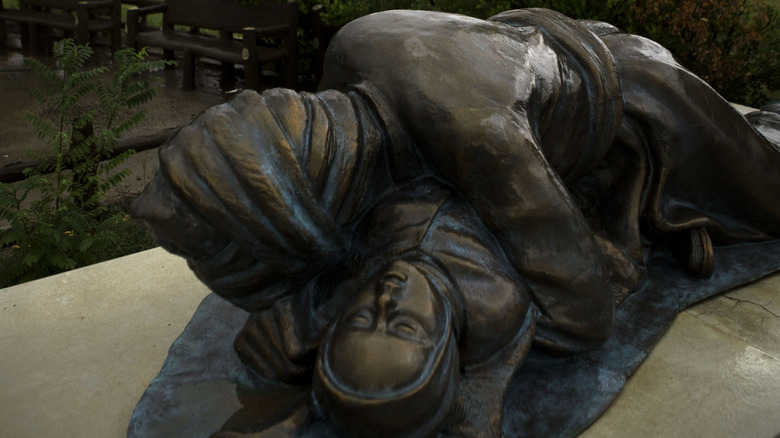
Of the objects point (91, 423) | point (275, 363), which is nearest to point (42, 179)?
point (91, 423)

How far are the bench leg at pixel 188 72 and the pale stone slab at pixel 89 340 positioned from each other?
4.84 meters

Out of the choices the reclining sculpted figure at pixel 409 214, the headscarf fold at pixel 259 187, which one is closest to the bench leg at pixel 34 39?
the reclining sculpted figure at pixel 409 214

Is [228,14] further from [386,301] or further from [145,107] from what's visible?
[386,301]

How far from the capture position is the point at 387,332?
150 cm

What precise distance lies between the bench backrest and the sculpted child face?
5.47 metres

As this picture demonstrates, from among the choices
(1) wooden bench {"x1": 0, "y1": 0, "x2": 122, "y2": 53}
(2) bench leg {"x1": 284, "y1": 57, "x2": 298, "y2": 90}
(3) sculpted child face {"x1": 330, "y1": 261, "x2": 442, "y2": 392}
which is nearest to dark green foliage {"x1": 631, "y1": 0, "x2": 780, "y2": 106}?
(2) bench leg {"x1": 284, "y1": 57, "x2": 298, "y2": 90}

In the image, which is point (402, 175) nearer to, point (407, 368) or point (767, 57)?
point (407, 368)

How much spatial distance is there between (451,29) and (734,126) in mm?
1135

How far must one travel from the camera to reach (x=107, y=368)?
2074 mm

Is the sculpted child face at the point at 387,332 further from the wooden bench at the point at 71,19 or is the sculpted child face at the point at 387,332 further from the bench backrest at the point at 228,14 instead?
the wooden bench at the point at 71,19

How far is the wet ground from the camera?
16.8ft

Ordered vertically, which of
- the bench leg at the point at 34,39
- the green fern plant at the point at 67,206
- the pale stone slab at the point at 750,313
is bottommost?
the bench leg at the point at 34,39

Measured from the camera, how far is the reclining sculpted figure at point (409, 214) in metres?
1.52

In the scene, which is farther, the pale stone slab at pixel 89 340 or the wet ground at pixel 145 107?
the wet ground at pixel 145 107
